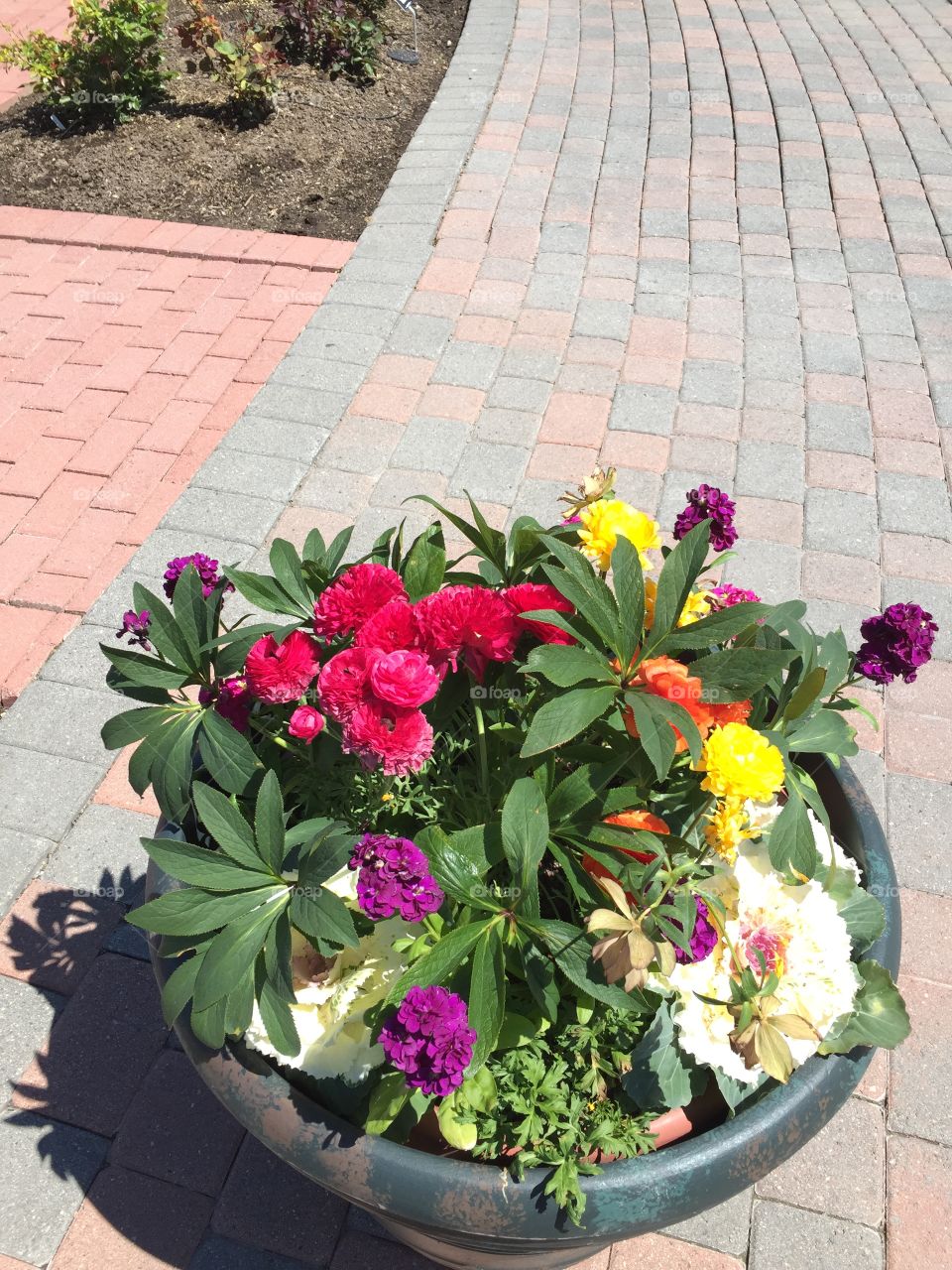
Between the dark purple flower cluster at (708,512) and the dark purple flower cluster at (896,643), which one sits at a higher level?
the dark purple flower cluster at (708,512)

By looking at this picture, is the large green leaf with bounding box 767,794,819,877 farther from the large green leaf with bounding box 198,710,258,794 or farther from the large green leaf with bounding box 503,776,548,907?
the large green leaf with bounding box 198,710,258,794

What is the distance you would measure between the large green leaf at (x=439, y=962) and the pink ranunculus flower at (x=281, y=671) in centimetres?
38

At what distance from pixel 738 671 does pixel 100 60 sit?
5898 millimetres

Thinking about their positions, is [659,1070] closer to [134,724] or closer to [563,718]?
[563,718]

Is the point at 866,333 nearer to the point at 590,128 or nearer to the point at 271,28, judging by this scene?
the point at 590,128

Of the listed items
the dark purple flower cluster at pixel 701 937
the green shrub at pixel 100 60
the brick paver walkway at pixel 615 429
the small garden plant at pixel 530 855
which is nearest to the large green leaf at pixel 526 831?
the small garden plant at pixel 530 855

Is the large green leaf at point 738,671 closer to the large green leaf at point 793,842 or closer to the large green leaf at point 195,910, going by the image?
the large green leaf at point 793,842

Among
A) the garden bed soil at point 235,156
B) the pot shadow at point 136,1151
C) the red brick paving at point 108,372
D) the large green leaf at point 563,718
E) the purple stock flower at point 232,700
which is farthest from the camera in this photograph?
the garden bed soil at point 235,156

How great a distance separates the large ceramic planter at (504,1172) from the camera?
1247mm

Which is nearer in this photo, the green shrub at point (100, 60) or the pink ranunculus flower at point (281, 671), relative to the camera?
the pink ranunculus flower at point (281, 671)

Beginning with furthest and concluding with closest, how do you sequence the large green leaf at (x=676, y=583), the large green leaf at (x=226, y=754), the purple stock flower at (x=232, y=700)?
the purple stock flower at (x=232, y=700) < the large green leaf at (x=226, y=754) < the large green leaf at (x=676, y=583)

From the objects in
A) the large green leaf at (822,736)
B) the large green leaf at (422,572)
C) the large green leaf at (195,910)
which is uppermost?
the large green leaf at (422,572)

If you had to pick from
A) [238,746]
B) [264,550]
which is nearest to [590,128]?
[264,550]

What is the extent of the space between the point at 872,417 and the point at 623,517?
264 cm
